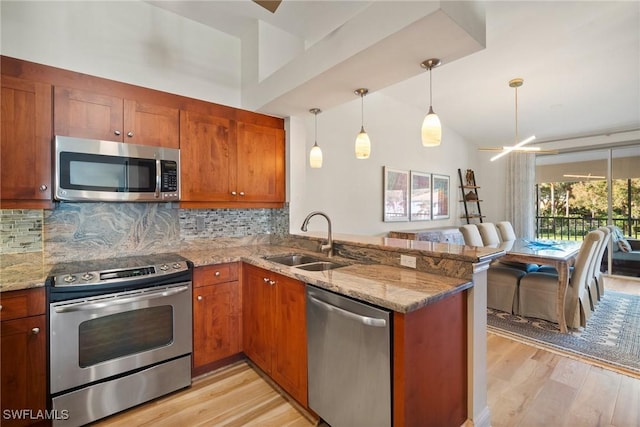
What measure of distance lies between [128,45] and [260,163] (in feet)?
4.68

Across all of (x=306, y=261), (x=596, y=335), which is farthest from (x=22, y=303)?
(x=596, y=335)

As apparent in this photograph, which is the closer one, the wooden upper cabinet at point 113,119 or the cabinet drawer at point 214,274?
the wooden upper cabinet at point 113,119

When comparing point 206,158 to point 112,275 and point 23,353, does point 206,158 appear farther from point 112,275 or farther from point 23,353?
point 23,353

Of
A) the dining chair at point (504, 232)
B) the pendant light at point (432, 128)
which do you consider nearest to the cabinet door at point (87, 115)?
the pendant light at point (432, 128)

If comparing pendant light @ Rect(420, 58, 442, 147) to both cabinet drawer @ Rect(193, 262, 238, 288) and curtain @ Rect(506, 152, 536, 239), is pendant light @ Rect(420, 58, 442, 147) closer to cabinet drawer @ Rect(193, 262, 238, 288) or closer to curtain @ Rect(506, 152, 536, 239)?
cabinet drawer @ Rect(193, 262, 238, 288)

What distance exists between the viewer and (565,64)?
356cm

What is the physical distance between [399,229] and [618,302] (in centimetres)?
289

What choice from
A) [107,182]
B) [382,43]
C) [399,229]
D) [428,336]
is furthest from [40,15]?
[399,229]

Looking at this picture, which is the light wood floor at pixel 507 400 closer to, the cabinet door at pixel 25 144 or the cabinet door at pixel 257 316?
the cabinet door at pixel 257 316

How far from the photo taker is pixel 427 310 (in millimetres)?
1396

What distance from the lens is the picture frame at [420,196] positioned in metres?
5.09

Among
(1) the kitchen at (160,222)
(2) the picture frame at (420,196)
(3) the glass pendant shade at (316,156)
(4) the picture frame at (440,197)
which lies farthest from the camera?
(4) the picture frame at (440,197)

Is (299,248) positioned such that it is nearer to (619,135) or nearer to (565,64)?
(565,64)

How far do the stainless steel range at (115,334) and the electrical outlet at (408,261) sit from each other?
1.51 metres
